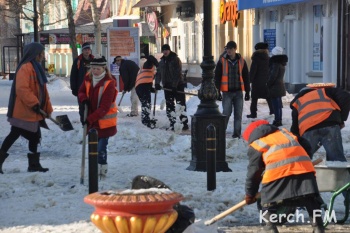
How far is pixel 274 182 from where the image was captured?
774 centimetres

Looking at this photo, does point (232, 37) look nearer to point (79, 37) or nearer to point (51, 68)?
point (79, 37)

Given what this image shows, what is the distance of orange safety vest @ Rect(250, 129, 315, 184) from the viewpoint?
7695 mm

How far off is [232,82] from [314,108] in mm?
7128

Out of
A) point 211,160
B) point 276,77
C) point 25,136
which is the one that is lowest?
point 211,160

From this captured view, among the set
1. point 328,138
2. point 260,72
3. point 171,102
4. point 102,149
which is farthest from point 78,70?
point 328,138

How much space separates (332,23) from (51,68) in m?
39.7

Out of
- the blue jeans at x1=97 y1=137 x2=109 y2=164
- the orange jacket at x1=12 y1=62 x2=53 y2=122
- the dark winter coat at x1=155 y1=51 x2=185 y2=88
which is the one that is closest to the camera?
the blue jeans at x1=97 y1=137 x2=109 y2=164

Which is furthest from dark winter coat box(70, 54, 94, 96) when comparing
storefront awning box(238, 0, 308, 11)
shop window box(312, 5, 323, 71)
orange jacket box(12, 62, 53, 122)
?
shop window box(312, 5, 323, 71)

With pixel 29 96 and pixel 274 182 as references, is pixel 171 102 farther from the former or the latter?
pixel 274 182

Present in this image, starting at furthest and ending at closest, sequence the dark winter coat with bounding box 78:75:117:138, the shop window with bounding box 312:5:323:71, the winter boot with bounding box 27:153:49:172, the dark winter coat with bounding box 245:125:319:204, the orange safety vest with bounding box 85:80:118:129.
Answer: the shop window with bounding box 312:5:323:71, the winter boot with bounding box 27:153:49:172, the orange safety vest with bounding box 85:80:118:129, the dark winter coat with bounding box 78:75:117:138, the dark winter coat with bounding box 245:125:319:204

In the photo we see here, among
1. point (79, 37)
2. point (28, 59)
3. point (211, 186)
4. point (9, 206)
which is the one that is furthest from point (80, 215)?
point (79, 37)

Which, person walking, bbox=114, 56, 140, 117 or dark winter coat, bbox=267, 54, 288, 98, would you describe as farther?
person walking, bbox=114, 56, 140, 117

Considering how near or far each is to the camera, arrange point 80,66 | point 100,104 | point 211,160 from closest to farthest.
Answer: point 211,160 < point 100,104 < point 80,66

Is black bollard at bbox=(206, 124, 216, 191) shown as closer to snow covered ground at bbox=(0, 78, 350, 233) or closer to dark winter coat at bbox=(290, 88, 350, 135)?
snow covered ground at bbox=(0, 78, 350, 233)
